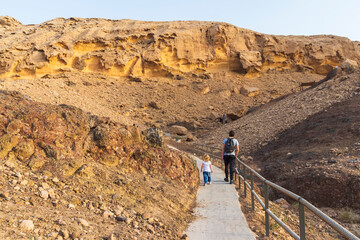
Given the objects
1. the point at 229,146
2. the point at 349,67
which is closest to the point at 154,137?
the point at 229,146

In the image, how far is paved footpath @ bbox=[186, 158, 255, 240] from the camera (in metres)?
4.24

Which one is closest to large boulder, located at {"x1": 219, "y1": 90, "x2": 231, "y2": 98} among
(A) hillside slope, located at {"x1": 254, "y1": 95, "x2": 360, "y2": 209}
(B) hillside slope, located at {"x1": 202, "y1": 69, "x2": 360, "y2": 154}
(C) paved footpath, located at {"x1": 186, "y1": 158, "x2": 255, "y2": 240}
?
(B) hillside slope, located at {"x1": 202, "y1": 69, "x2": 360, "y2": 154}

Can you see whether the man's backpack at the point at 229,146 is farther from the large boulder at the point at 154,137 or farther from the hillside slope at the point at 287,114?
the hillside slope at the point at 287,114

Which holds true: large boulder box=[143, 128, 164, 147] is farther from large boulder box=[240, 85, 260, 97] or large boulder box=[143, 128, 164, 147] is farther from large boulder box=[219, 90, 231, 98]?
large boulder box=[240, 85, 260, 97]

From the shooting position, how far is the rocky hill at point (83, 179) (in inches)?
128

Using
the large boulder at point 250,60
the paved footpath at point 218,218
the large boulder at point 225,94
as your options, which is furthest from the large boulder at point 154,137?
the large boulder at point 250,60

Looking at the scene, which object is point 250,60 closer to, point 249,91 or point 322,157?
point 249,91

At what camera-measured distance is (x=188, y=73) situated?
127 ft

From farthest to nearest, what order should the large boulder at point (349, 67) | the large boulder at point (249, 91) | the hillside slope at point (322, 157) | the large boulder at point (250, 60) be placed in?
the large boulder at point (250, 60)
the large boulder at point (249, 91)
the large boulder at point (349, 67)
the hillside slope at point (322, 157)

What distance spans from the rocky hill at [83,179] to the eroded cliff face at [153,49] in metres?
31.0

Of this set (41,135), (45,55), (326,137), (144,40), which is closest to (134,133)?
(41,135)

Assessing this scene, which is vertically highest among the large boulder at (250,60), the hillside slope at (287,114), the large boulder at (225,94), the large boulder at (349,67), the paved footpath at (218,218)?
→ the large boulder at (250,60)

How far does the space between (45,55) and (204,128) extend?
2111cm

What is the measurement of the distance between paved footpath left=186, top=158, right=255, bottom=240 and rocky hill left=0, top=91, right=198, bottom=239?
230 mm
